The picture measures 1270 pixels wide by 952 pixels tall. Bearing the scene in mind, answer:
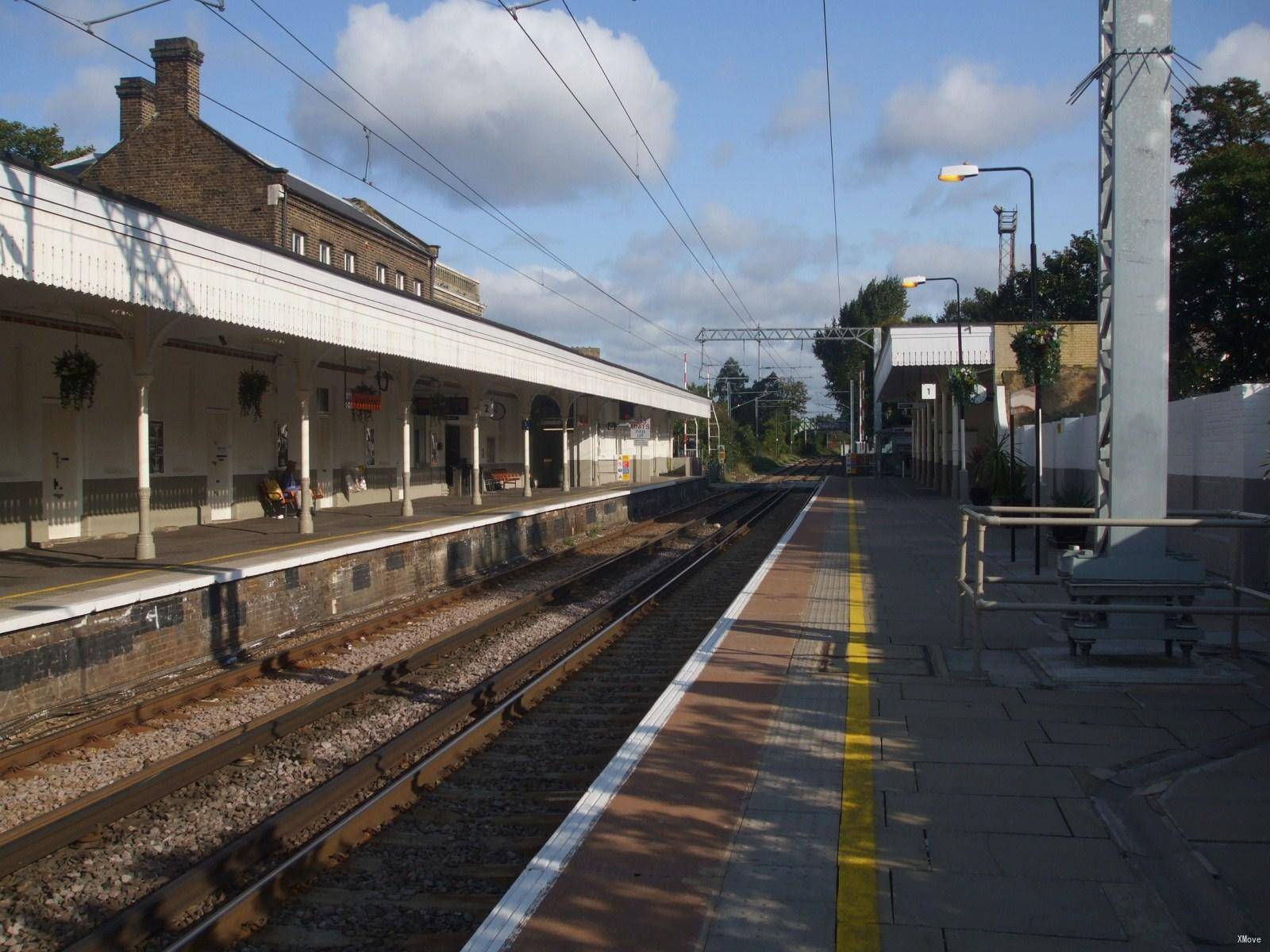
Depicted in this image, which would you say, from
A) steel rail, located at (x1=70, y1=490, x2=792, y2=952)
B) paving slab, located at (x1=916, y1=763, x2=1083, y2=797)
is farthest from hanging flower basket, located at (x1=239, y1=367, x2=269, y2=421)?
paving slab, located at (x1=916, y1=763, x2=1083, y2=797)

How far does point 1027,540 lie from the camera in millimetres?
18781

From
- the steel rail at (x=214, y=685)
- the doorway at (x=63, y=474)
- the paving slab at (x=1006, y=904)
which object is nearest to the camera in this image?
the paving slab at (x=1006, y=904)

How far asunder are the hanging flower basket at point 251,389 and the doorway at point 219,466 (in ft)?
1.31

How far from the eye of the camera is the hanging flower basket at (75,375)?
13.1m

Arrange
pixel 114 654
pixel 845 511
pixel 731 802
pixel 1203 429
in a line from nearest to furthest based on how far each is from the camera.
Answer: pixel 731 802
pixel 114 654
pixel 1203 429
pixel 845 511

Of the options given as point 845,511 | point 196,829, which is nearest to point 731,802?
point 196,829

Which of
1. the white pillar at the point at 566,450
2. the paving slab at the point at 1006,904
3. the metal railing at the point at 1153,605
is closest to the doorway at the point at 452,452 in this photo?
the white pillar at the point at 566,450

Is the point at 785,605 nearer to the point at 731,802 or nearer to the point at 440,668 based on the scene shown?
the point at 440,668

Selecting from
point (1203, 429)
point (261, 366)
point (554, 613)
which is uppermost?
point (261, 366)

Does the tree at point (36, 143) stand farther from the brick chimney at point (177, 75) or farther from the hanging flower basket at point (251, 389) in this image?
the hanging flower basket at point (251, 389)

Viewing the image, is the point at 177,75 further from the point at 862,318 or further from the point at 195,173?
the point at 862,318

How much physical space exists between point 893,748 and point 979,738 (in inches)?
21.3

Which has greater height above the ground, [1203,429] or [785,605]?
[1203,429]

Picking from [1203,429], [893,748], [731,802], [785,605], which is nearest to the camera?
[731,802]
